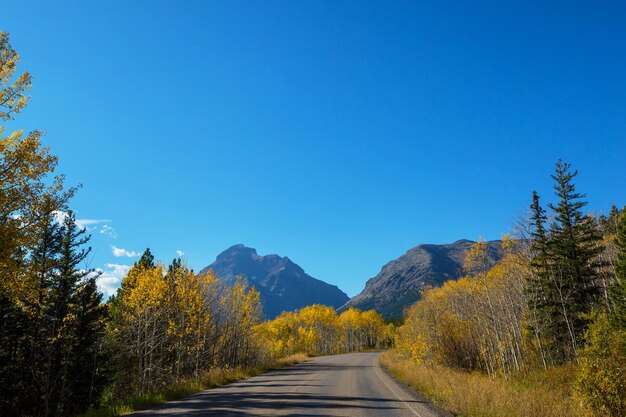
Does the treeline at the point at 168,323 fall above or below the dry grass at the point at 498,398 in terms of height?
above

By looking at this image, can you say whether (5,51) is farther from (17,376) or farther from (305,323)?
(305,323)

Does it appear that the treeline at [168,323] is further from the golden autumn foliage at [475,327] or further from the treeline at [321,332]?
the golden autumn foliage at [475,327]

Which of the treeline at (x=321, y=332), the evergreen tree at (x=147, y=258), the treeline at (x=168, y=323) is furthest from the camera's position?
the treeline at (x=321, y=332)

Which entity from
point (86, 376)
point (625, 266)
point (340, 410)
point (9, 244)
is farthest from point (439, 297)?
point (9, 244)

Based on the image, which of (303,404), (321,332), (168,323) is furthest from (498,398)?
(321,332)

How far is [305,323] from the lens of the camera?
100062 millimetres

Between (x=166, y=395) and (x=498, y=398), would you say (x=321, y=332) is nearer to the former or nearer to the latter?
(x=166, y=395)

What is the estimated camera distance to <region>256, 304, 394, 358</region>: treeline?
7875cm

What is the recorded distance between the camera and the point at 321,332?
325 feet

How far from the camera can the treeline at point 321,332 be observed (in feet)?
258

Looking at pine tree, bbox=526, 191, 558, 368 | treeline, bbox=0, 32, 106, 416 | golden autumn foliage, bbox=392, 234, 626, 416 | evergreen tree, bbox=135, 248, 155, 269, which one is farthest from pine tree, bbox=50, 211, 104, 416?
pine tree, bbox=526, 191, 558, 368

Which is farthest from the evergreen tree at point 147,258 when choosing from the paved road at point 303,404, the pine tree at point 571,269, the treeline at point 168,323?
the pine tree at point 571,269

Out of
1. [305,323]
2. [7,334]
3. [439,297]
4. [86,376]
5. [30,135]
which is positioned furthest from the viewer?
[305,323]

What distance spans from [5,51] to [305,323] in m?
94.3
